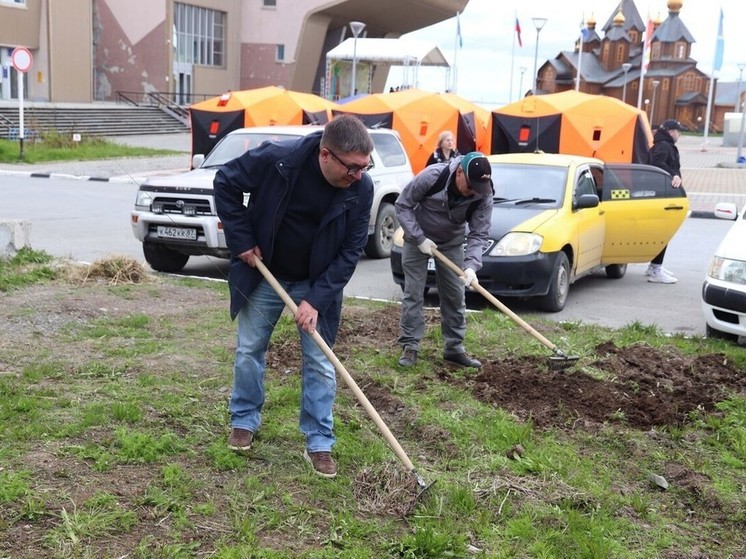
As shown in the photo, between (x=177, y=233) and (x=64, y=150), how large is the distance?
19.6m

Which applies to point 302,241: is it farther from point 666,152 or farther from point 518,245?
point 666,152

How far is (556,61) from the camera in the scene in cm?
10381

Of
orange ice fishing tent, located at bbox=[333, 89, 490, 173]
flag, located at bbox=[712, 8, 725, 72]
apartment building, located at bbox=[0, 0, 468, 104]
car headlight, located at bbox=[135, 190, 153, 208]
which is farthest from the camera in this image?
apartment building, located at bbox=[0, 0, 468, 104]

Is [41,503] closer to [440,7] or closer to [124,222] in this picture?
[124,222]

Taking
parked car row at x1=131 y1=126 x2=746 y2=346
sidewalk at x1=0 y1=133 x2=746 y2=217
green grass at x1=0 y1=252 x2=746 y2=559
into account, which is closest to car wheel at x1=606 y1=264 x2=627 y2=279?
parked car row at x1=131 y1=126 x2=746 y2=346

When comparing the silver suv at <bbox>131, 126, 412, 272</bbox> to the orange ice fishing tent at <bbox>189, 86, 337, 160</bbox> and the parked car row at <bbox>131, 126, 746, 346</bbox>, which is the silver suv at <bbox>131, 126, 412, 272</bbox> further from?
the orange ice fishing tent at <bbox>189, 86, 337, 160</bbox>

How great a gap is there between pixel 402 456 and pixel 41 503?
1.72 meters

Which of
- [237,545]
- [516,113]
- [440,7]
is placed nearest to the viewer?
[237,545]

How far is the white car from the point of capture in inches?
296

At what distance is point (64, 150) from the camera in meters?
27.9

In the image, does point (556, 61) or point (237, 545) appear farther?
point (556, 61)

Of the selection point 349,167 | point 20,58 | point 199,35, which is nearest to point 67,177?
point 20,58

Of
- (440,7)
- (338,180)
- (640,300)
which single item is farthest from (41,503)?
(440,7)

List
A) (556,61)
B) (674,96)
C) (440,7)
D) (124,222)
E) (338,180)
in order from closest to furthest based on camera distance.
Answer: (338,180) < (124,222) < (440,7) < (674,96) < (556,61)
